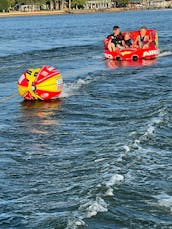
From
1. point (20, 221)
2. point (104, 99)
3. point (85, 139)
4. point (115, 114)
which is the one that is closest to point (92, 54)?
point (104, 99)

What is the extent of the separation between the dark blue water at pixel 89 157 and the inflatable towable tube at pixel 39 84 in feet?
1.06

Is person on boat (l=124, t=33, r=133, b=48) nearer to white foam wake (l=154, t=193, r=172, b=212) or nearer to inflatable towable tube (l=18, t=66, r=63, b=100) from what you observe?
inflatable towable tube (l=18, t=66, r=63, b=100)

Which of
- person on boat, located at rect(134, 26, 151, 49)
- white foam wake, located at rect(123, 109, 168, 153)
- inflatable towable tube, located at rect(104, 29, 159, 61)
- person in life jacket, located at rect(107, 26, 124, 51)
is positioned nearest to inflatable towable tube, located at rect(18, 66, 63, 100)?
white foam wake, located at rect(123, 109, 168, 153)

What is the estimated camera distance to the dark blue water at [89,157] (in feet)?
28.1

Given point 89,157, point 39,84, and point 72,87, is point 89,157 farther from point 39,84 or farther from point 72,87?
point 72,87

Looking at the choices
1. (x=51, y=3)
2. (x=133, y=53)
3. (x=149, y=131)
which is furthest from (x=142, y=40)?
(x=51, y=3)

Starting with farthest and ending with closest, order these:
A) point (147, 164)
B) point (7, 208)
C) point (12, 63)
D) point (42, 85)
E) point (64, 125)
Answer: point (12, 63)
point (42, 85)
point (64, 125)
point (147, 164)
point (7, 208)

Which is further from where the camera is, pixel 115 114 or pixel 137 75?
pixel 137 75

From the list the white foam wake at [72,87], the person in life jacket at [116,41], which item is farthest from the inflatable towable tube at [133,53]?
the white foam wake at [72,87]

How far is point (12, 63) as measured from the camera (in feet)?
95.9

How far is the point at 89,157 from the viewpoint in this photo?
37.4 feet

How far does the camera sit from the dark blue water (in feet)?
28.1

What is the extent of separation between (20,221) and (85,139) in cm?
463

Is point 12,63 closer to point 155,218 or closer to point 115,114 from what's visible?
point 115,114
